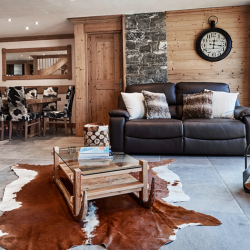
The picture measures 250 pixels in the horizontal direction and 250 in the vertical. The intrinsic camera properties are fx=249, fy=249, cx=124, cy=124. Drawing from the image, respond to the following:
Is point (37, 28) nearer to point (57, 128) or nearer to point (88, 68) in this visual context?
point (88, 68)

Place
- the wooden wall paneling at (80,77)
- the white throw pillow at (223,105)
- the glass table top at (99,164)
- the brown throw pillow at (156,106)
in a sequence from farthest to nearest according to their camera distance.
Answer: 1. the wooden wall paneling at (80,77)
2. the brown throw pillow at (156,106)
3. the white throw pillow at (223,105)
4. the glass table top at (99,164)

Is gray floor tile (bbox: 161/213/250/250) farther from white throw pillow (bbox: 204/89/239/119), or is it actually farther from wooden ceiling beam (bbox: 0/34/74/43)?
wooden ceiling beam (bbox: 0/34/74/43)

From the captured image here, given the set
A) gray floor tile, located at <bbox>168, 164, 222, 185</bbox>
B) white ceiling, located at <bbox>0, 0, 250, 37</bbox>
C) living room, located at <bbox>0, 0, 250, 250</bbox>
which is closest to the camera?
living room, located at <bbox>0, 0, 250, 250</bbox>

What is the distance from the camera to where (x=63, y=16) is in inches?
194

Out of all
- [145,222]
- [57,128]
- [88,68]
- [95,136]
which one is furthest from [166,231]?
[57,128]

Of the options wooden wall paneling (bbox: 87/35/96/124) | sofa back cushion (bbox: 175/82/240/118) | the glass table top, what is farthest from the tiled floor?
wooden wall paneling (bbox: 87/35/96/124)

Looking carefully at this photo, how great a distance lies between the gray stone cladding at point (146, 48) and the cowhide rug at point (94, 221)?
3051 millimetres

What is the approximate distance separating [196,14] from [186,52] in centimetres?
71

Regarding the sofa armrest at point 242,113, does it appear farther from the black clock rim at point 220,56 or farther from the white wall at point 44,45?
the white wall at point 44,45

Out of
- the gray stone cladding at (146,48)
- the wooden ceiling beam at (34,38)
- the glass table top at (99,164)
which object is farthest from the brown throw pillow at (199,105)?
the wooden ceiling beam at (34,38)

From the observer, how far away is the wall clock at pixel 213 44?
458cm

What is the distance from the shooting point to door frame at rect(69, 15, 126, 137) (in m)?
4.95

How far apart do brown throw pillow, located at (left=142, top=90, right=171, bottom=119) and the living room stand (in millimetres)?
19

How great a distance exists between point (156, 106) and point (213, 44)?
75.6 inches
